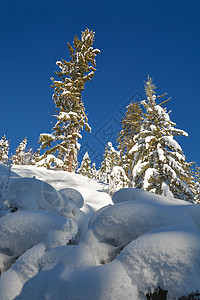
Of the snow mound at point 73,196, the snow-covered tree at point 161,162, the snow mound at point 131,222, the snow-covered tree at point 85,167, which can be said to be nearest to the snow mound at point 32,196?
the snow mound at point 73,196

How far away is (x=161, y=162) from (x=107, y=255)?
8488 mm

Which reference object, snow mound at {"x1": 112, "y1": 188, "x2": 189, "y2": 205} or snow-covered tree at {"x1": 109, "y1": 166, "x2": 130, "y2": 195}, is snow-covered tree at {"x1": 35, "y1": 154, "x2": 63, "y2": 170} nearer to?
snow-covered tree at {"x1": 109, "y1": 166, "x2": 130, "y2": 195}

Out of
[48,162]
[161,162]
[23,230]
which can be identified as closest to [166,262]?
[23,230]

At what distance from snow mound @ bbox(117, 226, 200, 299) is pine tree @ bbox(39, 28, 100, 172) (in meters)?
12.7

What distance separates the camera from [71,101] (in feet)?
52.5

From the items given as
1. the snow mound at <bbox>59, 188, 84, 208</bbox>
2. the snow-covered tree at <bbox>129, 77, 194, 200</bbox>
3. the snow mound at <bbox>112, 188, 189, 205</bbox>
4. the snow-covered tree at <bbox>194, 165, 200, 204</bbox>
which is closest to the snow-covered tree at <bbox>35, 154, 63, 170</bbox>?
the snow-covered tree at <bbox>129, 77, 194, 200</bbox>

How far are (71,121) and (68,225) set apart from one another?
44.3ft

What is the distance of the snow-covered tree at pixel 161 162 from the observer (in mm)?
8781

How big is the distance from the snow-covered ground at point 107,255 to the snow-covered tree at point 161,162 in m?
6.80

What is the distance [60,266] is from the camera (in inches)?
58.4

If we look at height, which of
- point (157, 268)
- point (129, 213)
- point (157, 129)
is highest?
point (157, 129)

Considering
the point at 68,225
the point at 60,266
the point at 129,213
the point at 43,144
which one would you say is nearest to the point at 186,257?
the point at 129,213

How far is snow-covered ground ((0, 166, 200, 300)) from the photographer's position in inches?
46.0

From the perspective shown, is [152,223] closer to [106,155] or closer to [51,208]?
[51,208]
